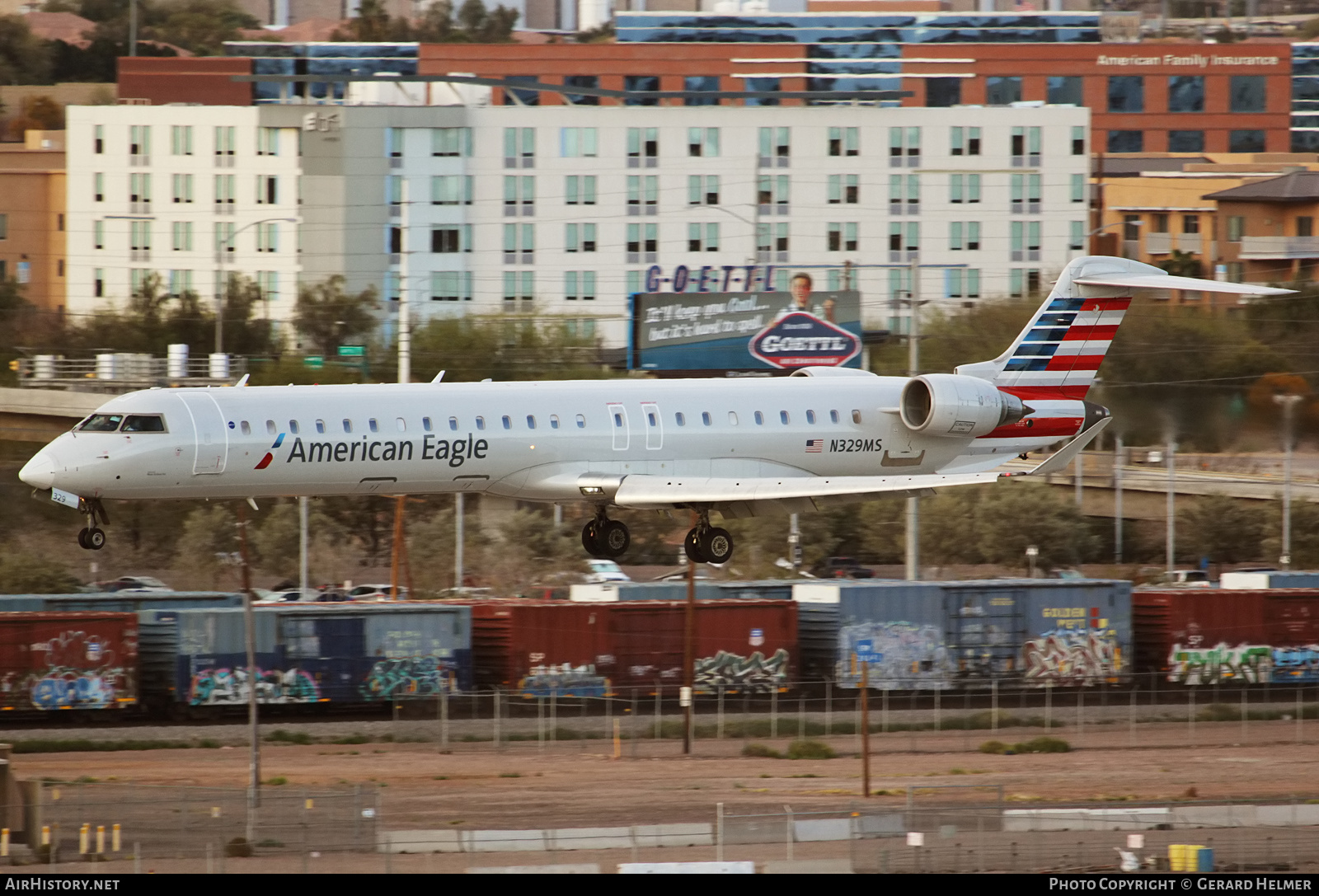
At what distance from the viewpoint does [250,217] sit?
92562 millimetres

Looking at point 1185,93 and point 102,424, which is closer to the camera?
point 102,424

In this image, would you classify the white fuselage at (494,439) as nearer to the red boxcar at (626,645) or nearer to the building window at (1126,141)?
the red boxcar at (626,645)

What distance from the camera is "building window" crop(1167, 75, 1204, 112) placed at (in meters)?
142

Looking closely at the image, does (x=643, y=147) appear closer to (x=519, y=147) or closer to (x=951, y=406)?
(x=519, y=147)

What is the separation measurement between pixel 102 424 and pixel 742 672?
21695 mm

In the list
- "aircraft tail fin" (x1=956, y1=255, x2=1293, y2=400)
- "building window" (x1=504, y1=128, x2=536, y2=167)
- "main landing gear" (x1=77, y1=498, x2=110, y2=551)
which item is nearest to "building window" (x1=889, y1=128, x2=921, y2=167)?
"building window" (x1=504, y1=128, x2=536, y2=167)

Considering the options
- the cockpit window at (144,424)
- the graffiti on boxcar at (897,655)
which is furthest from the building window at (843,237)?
the cockpit window at (144,424)

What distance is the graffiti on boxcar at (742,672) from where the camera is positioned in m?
48.7

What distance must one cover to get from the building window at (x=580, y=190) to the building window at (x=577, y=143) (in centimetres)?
105

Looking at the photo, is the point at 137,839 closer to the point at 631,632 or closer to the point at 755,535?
the point at 631,632

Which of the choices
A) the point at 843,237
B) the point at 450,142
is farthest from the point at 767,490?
the point at 843,237

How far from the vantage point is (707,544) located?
3722 cm
